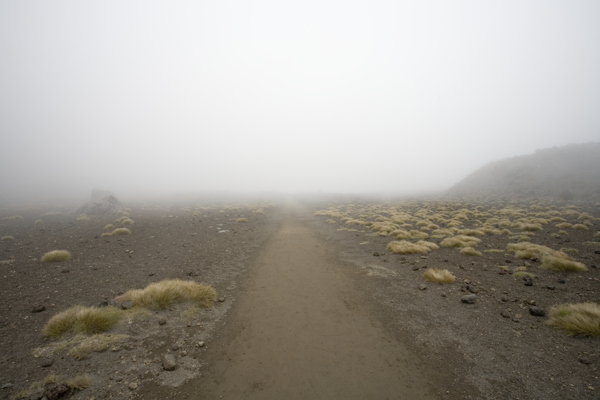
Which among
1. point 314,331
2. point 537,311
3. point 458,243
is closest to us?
point 314,331

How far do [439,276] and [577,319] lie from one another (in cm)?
380

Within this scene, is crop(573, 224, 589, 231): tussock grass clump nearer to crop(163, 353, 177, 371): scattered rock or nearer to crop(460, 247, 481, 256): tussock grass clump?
crop(460, 247, 481, 256): tussock grass clump

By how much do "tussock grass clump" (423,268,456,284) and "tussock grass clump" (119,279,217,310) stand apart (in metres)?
8.84

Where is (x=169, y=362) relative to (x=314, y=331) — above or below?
above

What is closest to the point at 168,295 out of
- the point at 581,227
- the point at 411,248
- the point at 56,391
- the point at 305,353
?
the point at 56,391

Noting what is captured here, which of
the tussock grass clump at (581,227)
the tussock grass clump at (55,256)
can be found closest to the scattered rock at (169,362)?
the tussock grass clump at (55,256)

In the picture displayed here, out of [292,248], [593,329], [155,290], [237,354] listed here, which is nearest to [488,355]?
[593,329]

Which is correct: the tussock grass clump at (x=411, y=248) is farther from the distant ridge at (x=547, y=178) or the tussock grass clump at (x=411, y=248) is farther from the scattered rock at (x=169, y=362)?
the distant ridge at (x=547, y=178)

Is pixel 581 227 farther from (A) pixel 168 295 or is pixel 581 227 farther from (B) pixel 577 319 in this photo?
(A) pixel 168 295

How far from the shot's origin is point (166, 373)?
4.95 metres

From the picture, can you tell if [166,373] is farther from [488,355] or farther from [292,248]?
[292,248]

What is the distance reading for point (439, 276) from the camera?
366 inches

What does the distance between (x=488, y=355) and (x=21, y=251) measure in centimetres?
2126

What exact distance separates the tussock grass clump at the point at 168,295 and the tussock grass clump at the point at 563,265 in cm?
1403
